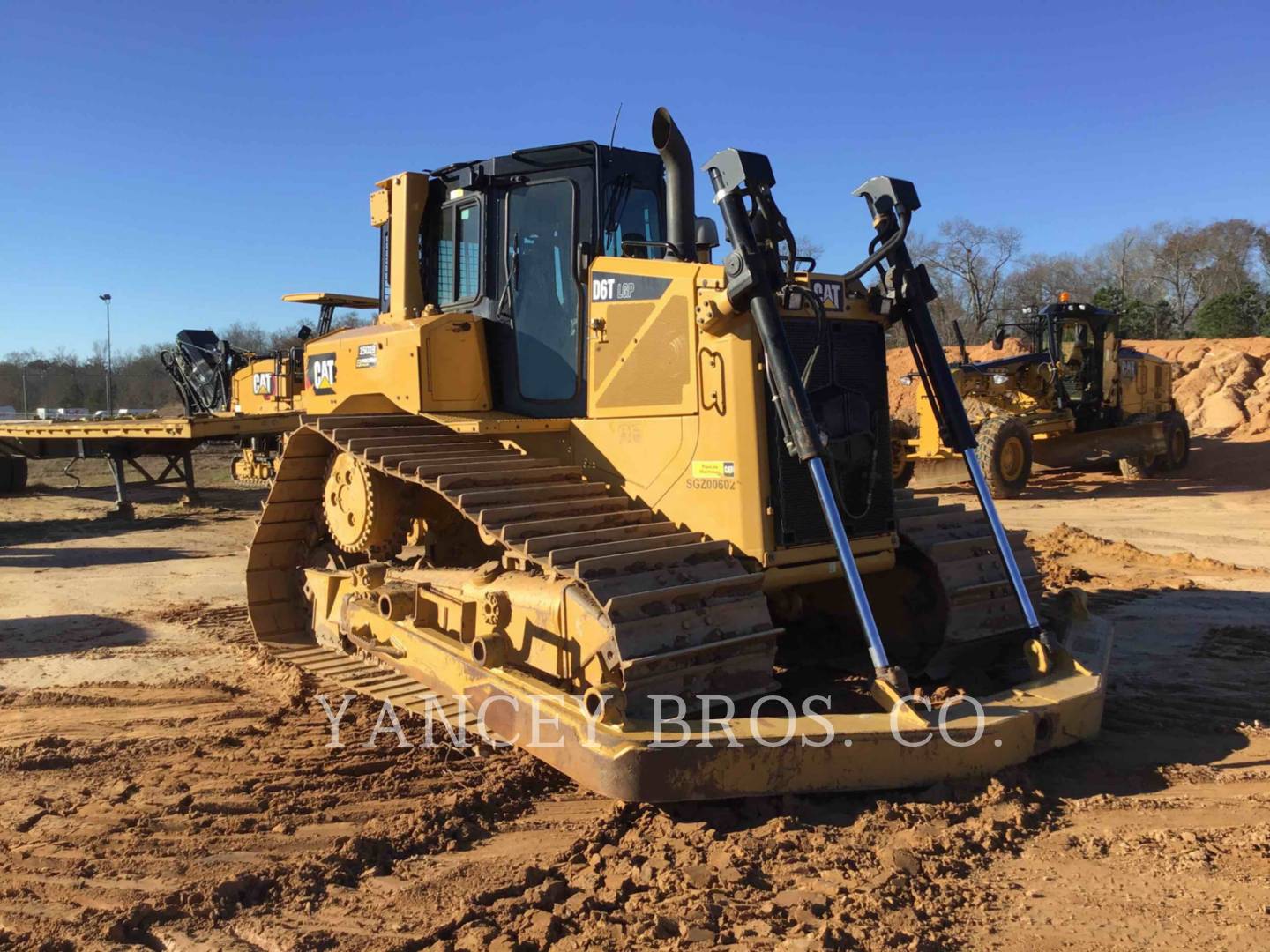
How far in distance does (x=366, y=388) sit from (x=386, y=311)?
664 mm

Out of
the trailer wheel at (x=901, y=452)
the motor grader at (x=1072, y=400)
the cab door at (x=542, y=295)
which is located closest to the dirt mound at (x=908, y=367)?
the motor grader at (x=1072, y=400)

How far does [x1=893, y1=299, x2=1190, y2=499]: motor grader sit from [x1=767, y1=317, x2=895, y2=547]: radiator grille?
1189 cm

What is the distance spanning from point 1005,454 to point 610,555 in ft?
43.6

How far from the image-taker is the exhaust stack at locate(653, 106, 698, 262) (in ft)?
16.4

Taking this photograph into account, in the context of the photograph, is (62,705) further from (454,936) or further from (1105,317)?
(1105,317)

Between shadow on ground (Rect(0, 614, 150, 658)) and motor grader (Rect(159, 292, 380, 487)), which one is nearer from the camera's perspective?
shadow on ground (Rect(0, 614, 150, 658))

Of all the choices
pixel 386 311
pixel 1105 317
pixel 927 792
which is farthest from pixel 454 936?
pixel 1105 317

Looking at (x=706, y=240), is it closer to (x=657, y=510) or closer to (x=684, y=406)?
(x=684, y=406)

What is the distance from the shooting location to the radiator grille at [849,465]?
4.60 meters

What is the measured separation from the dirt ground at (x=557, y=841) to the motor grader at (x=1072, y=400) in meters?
11.5

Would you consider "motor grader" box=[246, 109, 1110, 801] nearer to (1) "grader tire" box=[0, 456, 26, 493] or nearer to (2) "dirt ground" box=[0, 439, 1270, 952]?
(2) "dirt ground" box=[0, 439, 1270, 952]

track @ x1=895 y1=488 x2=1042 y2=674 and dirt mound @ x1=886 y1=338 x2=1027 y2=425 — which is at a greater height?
dirt mound @ x1=886 y1=338 x2=1027 y2=425

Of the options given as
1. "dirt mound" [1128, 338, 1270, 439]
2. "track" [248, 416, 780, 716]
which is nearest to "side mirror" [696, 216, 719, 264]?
"track" [248, 416, 780, 716]

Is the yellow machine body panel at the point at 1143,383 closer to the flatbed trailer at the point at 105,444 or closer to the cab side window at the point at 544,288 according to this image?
the flatbed trailer at the point at 105,444
